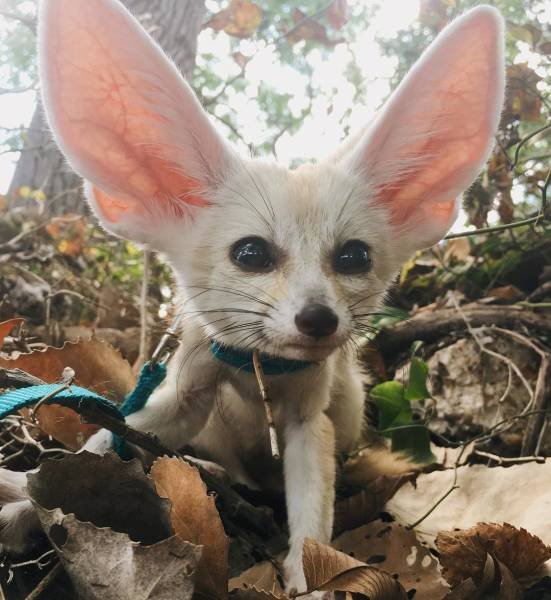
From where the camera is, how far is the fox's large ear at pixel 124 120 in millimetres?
1447

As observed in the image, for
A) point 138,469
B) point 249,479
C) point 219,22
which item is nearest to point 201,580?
point 138,469

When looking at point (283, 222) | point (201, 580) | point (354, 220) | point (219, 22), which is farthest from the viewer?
point (219, 22)

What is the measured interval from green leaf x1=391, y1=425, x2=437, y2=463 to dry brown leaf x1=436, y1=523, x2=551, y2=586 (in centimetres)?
76

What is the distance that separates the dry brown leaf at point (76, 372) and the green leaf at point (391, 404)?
93cm

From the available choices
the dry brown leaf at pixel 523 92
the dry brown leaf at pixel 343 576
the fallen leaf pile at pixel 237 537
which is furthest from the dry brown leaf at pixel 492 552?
the dry brown leaf at pixel 523 92

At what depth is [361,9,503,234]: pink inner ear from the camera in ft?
5.21

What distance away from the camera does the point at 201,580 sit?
3.72ft

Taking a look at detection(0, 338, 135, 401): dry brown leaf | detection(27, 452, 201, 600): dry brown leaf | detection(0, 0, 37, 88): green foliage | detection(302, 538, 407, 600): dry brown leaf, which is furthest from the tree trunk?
detection(302, 538, 407, 600): dry brown leaf

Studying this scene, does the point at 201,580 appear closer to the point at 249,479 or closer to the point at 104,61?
the point at 249,479

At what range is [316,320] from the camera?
1393 mm

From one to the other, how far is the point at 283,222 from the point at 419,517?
38.4 inches

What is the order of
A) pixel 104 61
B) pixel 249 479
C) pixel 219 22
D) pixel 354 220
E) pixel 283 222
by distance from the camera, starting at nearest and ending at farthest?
pixel 104 61
pixel 283 222
pixel 354 220
pixel 249 479
pixel 219 22

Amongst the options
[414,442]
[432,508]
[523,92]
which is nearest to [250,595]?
[432,508]

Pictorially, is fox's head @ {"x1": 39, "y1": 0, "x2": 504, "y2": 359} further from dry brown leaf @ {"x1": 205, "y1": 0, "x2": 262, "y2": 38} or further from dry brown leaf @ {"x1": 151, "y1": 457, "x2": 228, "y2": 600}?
dry brown leaf @ {"x1": 205, "y1": 0, "x2": 262, "y2": 38}
